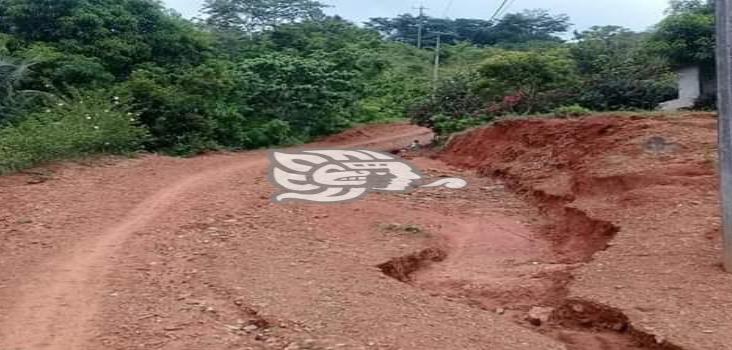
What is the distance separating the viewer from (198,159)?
50.1ft

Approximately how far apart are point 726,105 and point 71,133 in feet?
32.3

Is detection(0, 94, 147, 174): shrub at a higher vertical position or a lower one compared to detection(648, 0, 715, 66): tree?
lower

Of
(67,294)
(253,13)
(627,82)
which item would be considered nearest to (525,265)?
(67,294)

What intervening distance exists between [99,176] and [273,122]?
27.2 ft

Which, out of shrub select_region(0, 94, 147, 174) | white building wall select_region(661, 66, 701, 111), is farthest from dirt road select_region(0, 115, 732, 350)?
white building wall select_region(661, 66, 701, 111)

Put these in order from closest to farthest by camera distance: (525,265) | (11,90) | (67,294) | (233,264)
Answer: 1. (67,294)
2. (233,264)
3. (525,265)
4. (11,90)

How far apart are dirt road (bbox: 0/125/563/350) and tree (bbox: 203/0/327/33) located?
58.3 ft

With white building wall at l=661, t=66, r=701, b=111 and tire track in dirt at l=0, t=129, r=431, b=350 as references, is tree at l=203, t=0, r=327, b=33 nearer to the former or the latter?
white building wall at l=661, t=66, r=701, b=111

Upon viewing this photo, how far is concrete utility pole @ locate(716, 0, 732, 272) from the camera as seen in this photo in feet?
18.3

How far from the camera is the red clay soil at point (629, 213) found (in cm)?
499

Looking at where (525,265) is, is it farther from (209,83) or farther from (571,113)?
(209,83)

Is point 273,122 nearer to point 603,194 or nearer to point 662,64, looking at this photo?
point 662,64

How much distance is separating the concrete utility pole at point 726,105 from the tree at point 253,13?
77.8 feet

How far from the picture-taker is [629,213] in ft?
25.7
